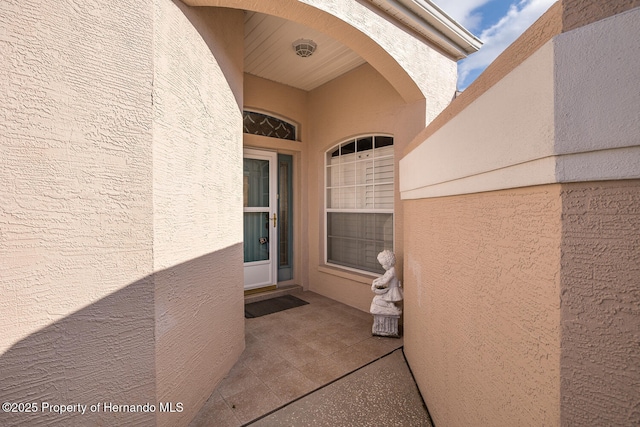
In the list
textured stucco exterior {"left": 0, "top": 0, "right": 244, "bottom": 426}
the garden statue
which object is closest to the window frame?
the garden statue

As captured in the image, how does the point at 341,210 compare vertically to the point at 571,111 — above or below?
below

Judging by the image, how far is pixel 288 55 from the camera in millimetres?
3699

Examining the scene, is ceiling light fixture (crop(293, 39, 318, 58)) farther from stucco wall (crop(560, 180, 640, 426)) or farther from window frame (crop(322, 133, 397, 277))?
stucco wall (crop(560, 180, 640, 426))

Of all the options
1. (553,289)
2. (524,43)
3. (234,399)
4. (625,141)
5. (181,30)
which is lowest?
(234,399)

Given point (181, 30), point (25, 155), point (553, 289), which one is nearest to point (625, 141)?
point (553, 289)

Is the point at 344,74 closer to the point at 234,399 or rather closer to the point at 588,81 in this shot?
the point at 588,81

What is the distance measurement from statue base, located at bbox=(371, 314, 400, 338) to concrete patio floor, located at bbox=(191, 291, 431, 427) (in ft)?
0.23

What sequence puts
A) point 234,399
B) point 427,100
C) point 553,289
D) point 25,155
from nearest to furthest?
point 553,289 → point 25,155 → point 234,399 → point 427,100

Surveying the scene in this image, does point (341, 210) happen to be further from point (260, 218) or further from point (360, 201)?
point (260, 218)

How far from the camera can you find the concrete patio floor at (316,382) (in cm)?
190

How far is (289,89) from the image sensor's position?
4609 mm

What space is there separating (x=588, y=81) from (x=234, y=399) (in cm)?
259

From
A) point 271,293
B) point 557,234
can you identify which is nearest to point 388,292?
point 271,293

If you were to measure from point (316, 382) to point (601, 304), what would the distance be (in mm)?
2099
